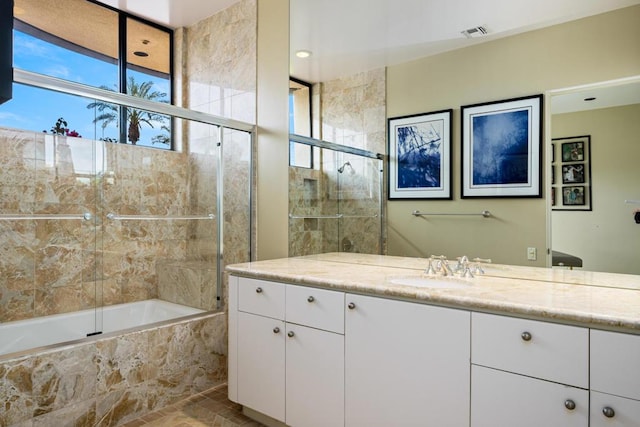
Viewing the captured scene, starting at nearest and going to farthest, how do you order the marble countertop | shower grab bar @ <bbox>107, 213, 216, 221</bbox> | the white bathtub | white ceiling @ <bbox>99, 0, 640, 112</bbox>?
A: the marble countertop
white ceiling @ <bbox>99, 0, 640, 112</bbox>
the white bathtub
shower grab bar @ <bbox>107, 213, 216, 221</bbox>

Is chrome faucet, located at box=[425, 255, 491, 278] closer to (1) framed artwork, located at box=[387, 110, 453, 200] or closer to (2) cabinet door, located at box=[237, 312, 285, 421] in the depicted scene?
(1) framed artwork, located at box=[387, 110, 453, 200]

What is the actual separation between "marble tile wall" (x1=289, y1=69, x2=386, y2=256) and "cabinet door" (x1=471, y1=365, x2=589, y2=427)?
100cm

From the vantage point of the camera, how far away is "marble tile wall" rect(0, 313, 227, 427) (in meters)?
1.91

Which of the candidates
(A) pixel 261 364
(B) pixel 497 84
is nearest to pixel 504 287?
(B) pixel 497 84

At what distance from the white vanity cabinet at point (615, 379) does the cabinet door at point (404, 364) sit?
388 millimetres

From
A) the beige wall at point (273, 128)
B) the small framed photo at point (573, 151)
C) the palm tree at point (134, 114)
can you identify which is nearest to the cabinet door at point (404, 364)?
the small framed photo at point (573, 151)

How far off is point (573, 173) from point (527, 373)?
2.73ft

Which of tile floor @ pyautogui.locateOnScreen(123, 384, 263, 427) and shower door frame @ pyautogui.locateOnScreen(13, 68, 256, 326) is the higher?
shower door frame @ pyautogui.locateOnScreen(13, 68, 256, 326)

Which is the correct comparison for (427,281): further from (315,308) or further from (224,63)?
(224,63)

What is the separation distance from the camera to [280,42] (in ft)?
9.38

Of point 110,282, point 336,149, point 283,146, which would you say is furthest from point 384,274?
point 110,282

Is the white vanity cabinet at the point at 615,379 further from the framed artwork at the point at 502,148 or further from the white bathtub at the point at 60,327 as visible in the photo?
the white bathtub at the point at 60,327

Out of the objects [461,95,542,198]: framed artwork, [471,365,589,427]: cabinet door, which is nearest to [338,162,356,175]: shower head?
[461,95,542,198]: framed artwork

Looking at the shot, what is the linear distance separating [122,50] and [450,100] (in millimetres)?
2790
